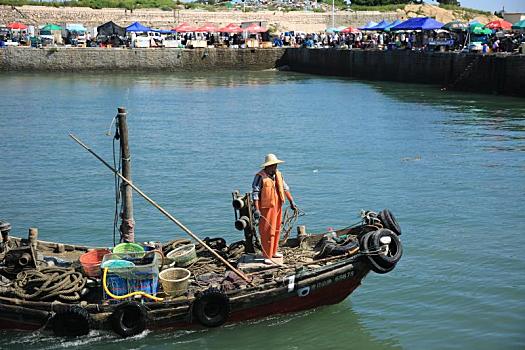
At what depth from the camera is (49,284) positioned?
10.6 meters

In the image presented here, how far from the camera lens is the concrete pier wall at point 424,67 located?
37.4 m

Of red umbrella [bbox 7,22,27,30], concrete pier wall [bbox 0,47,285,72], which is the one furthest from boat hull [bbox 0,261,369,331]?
red umbrella [bbox 7,22,27,30]

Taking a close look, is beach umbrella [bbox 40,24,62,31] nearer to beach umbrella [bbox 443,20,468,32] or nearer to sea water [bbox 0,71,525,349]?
sea water [bbox 0,71,525,349]

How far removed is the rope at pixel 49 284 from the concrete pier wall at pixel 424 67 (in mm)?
29115

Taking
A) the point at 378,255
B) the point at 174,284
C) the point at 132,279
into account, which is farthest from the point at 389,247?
the point at 132,279

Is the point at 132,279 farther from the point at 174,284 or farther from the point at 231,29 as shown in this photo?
the point at 231,29

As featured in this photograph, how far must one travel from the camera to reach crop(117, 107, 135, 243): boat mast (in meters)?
12.1

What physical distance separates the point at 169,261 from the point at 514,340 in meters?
4.99

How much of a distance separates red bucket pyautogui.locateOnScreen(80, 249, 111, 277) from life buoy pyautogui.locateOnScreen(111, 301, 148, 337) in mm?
853

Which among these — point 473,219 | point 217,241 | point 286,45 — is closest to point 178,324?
point 217,241

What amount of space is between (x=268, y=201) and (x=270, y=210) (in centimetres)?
13

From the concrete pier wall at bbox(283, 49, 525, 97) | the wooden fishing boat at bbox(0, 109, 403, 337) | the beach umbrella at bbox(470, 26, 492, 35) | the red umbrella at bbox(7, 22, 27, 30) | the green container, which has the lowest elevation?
the wooden fishing boat at bbox(0, 109, 403, 337)

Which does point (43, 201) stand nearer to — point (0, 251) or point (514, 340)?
point (0, 251)

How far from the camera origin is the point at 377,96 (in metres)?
40.4
